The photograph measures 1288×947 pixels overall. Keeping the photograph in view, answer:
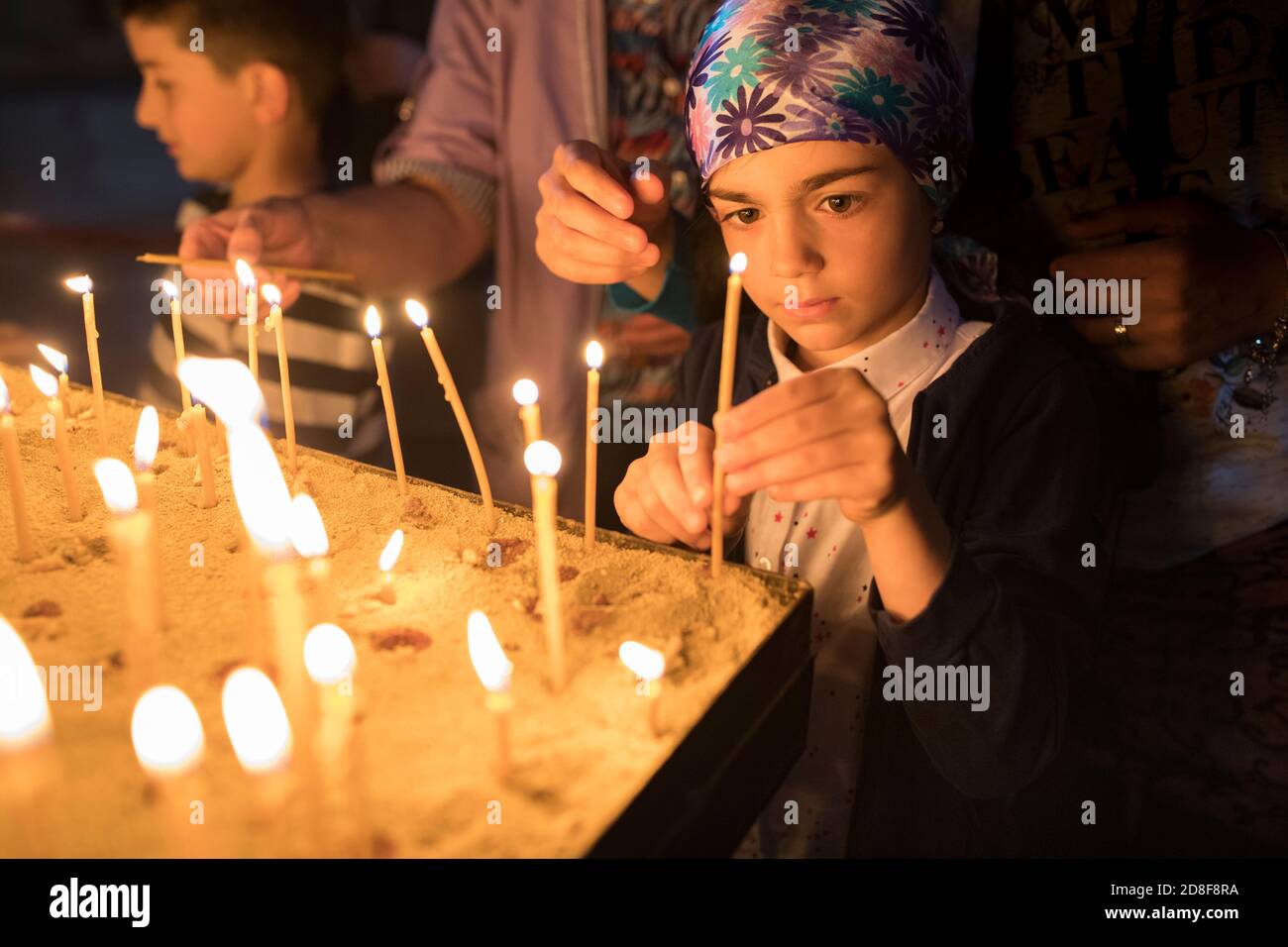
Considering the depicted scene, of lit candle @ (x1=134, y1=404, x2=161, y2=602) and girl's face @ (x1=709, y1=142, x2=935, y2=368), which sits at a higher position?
girl's face @ (x1=709, y1=142, x2=935, y2=368)

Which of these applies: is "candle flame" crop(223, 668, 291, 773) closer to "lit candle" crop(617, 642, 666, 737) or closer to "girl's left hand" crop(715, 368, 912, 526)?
"lit candle" crop(617, 642, 666, 737)

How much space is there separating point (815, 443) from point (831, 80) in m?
0.43

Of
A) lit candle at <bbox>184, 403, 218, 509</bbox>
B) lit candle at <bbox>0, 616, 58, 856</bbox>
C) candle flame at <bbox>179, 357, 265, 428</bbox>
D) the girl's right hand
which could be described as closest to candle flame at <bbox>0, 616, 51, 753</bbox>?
lit candle at <bbox>0, 616, 58, 856</bbox>

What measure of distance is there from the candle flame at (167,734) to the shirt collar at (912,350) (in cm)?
86

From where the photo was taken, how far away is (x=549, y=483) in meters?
0.70

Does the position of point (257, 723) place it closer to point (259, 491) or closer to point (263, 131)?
point (259, 491)

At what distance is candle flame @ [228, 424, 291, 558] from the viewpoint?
61 cm

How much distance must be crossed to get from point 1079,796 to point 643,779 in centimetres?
103

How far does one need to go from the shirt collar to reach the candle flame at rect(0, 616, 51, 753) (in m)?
0.90

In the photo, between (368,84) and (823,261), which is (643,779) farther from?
(368,84)

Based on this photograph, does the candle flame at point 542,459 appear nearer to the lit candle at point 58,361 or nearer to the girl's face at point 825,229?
the girl's face at point 825,229

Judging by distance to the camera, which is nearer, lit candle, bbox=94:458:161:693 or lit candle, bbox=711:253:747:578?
lit candle, bbox=94:458:161:693

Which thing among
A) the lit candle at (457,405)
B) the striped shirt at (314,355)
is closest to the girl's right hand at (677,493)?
the lit candle at (457,405)

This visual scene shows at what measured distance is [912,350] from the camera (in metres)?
1.15
